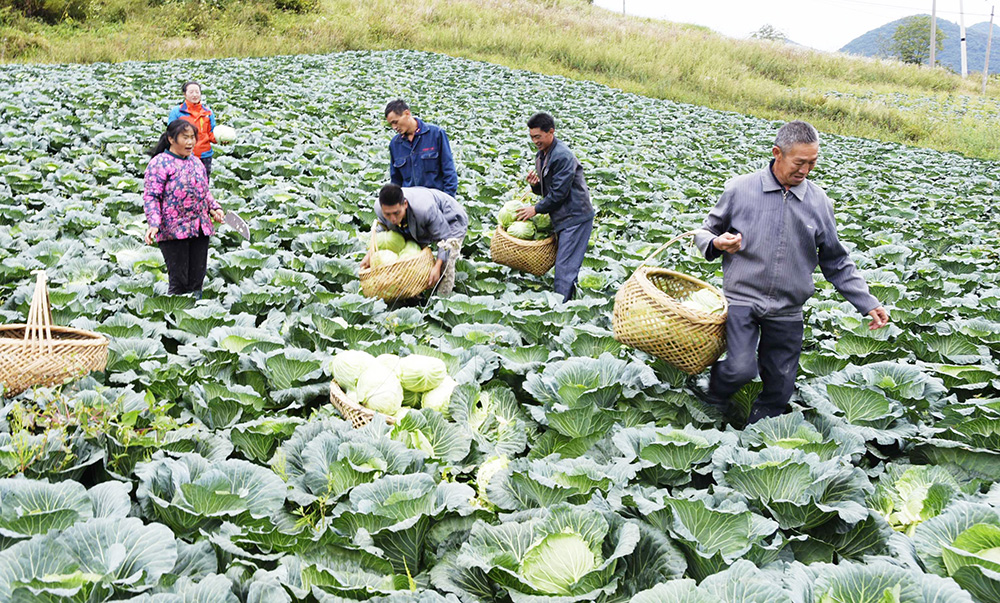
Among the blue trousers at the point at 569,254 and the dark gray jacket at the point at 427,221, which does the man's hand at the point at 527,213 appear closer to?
the blue trousers at the point at 569,254

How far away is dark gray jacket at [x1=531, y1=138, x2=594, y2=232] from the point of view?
4.83 meters

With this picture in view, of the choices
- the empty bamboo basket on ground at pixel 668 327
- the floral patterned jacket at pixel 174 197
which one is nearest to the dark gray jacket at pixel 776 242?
the empty bamboo basket on ground at pixel 668 327

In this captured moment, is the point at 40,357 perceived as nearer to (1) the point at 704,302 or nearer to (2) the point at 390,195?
(2) the point at 390,195

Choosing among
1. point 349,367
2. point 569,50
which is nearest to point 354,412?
point 349,367

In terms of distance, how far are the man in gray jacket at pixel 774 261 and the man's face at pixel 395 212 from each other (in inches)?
77.9

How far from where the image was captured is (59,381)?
118 inches

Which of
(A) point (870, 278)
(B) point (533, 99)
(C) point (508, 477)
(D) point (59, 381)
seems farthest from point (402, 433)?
(B) point (533, 99)

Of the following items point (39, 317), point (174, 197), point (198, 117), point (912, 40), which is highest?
point (912, 40)

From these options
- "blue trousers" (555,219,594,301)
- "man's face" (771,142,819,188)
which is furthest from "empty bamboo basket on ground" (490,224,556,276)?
"man's face" (771,142,819,188)

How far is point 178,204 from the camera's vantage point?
440 centimetres

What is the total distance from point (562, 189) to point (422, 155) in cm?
120

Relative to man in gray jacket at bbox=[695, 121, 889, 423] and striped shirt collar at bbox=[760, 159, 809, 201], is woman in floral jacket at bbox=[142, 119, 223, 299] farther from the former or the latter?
striped shirt collar at bbox=[760, 159, 809, 201]

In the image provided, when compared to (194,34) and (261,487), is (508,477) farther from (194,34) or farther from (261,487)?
(194,34)

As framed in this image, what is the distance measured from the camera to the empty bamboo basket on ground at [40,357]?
9.50 feet
